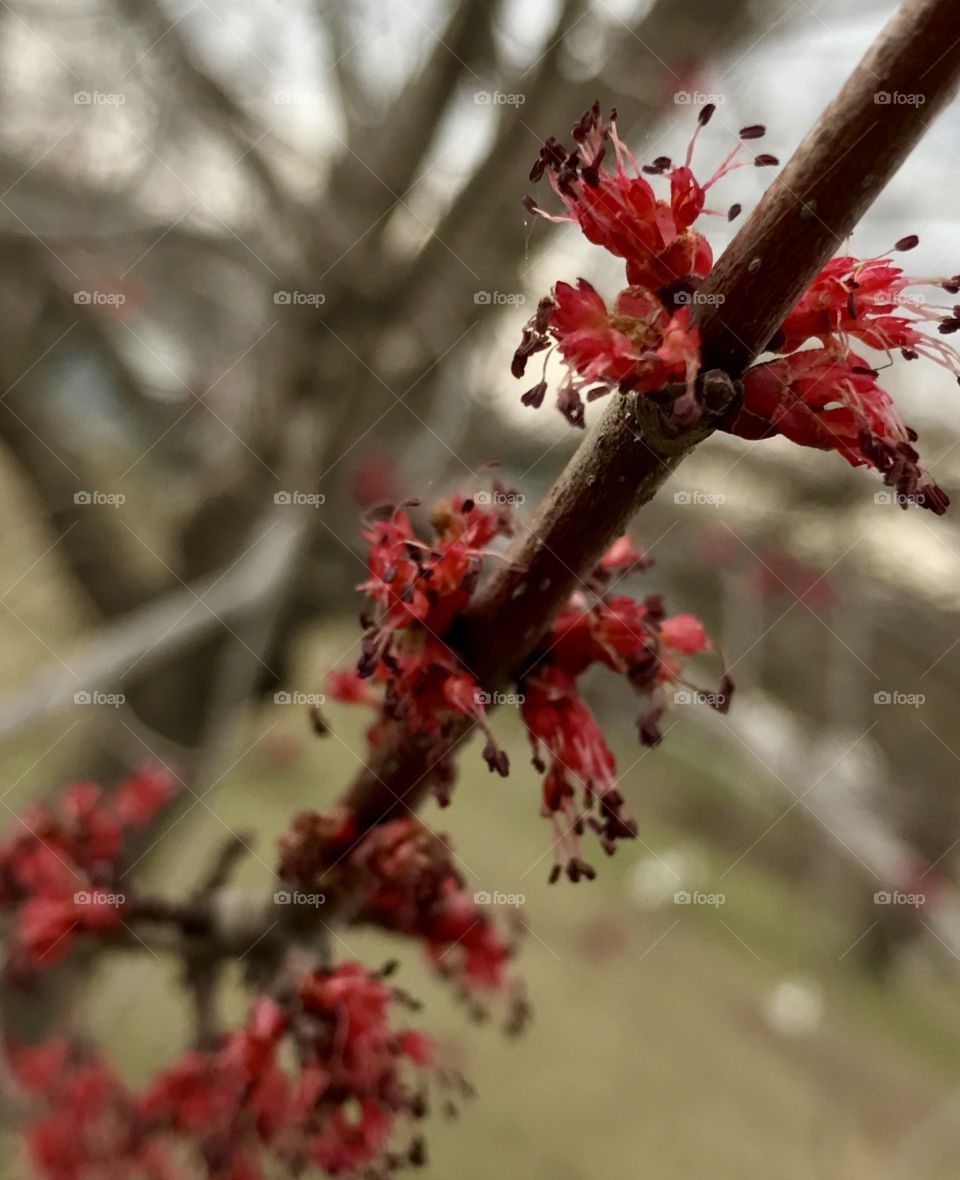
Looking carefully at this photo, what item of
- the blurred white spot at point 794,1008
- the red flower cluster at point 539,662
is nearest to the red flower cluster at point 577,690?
the red flower cluster at point 539,662

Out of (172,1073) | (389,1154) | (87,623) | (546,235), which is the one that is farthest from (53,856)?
(87,623)

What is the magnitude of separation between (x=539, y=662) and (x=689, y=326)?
20 centimetres

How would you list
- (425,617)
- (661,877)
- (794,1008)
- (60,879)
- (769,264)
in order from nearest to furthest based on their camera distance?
(769,264)
(425,617)
(60,879)
(794,1008)
(661,877)

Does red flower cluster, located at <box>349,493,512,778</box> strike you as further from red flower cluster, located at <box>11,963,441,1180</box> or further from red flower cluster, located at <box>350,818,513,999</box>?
red flower cluster, located at <box>11,963,441,1180</box>

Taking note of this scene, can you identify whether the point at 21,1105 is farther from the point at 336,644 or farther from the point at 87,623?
the point at 336,644

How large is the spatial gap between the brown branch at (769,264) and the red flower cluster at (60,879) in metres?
0.53

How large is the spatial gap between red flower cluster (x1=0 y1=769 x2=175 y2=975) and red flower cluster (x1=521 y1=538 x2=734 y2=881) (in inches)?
17.6

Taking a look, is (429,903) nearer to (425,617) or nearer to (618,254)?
(425,617)

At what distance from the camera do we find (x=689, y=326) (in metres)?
0.35

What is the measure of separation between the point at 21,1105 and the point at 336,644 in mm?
1604

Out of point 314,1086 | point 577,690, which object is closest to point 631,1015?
point 314,1086

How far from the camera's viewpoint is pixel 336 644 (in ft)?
8.32

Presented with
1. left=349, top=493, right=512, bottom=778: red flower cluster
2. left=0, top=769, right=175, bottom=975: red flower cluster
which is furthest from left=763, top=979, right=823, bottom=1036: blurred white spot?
left=349, top=493, right=512, bottom=778: red flower cluster

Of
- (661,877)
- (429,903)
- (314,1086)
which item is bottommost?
(661,877)
